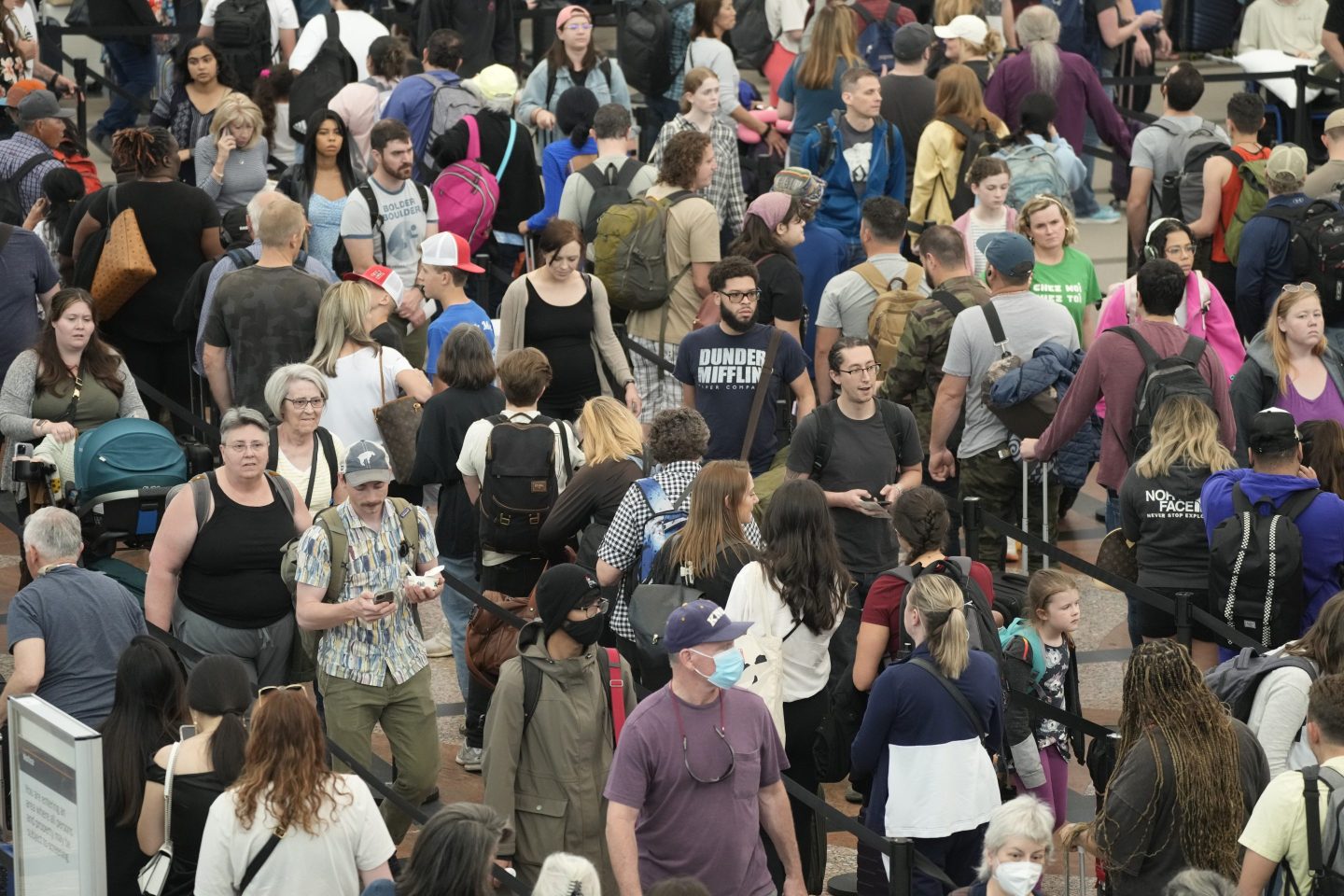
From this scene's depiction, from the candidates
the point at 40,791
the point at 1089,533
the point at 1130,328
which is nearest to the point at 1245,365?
the point at 1130,328

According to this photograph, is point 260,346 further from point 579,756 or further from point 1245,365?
point 1245,365

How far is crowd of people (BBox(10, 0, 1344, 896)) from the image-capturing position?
6.03 meters

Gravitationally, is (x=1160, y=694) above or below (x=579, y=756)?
above

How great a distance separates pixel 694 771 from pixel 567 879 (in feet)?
2.83

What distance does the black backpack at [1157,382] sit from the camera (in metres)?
8.69

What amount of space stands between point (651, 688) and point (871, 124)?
5251 millimetres

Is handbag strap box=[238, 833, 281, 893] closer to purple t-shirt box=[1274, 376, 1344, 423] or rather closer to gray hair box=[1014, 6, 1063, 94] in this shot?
purple t-shirt box=[1274, 376, 1344, 423]

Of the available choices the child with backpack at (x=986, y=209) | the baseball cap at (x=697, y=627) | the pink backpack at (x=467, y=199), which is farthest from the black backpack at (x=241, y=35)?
the baseball cap at (x=697, y=627)

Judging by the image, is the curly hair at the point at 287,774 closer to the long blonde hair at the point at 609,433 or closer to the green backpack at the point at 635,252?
the long blonde hair at the point at 609,433

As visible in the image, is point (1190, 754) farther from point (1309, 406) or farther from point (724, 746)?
point (1309, 406)

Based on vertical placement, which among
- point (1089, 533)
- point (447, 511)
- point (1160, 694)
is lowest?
point (1089, 533)

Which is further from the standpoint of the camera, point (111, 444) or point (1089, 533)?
point (1089, 533)

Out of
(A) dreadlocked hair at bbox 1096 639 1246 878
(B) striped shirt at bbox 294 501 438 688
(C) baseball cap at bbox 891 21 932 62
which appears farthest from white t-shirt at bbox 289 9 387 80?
(A) dreadlocked hair at bbox 1096 639 1246 878

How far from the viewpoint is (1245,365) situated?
9.10 meters
